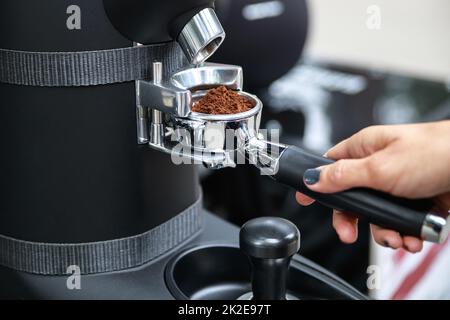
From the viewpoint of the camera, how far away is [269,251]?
0.56 meters

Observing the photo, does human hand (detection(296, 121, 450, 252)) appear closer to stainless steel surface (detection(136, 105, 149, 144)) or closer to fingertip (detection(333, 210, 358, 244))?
fingertip (detection(333, 210, 358, 244))

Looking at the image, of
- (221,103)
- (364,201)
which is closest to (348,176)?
(364,201)

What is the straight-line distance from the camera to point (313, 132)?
4.22 ft

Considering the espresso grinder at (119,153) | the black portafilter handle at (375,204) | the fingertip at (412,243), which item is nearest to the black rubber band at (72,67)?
the espresso grinder at (119,153)

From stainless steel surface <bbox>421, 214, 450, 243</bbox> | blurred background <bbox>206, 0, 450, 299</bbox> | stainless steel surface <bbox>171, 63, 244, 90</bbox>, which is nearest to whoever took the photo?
stainless steel surface <bbox>421, 214, 450, 243</bbox>

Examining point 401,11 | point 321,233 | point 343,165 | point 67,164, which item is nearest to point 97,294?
point 67,164

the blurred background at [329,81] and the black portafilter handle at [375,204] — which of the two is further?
the blurred background at [329,81]

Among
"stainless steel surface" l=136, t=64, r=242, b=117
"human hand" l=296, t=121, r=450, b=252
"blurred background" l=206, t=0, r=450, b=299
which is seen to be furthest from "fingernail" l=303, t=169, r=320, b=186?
"blurred background" l=206, t=0, r=450, b=299

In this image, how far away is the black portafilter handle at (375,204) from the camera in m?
0.47

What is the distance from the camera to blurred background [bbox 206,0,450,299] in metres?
0.99

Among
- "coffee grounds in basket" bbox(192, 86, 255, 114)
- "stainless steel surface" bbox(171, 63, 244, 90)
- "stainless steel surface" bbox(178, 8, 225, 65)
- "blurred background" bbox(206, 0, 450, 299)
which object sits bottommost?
"blurred background" bbox(206, 0, 450, 299)

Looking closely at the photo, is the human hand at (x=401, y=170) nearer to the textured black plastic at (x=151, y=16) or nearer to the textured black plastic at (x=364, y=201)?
the textured black plastic at (x=364, y=201)

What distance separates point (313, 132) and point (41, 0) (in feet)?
2.70

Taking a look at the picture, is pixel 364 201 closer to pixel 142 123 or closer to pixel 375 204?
pixel 375 204
